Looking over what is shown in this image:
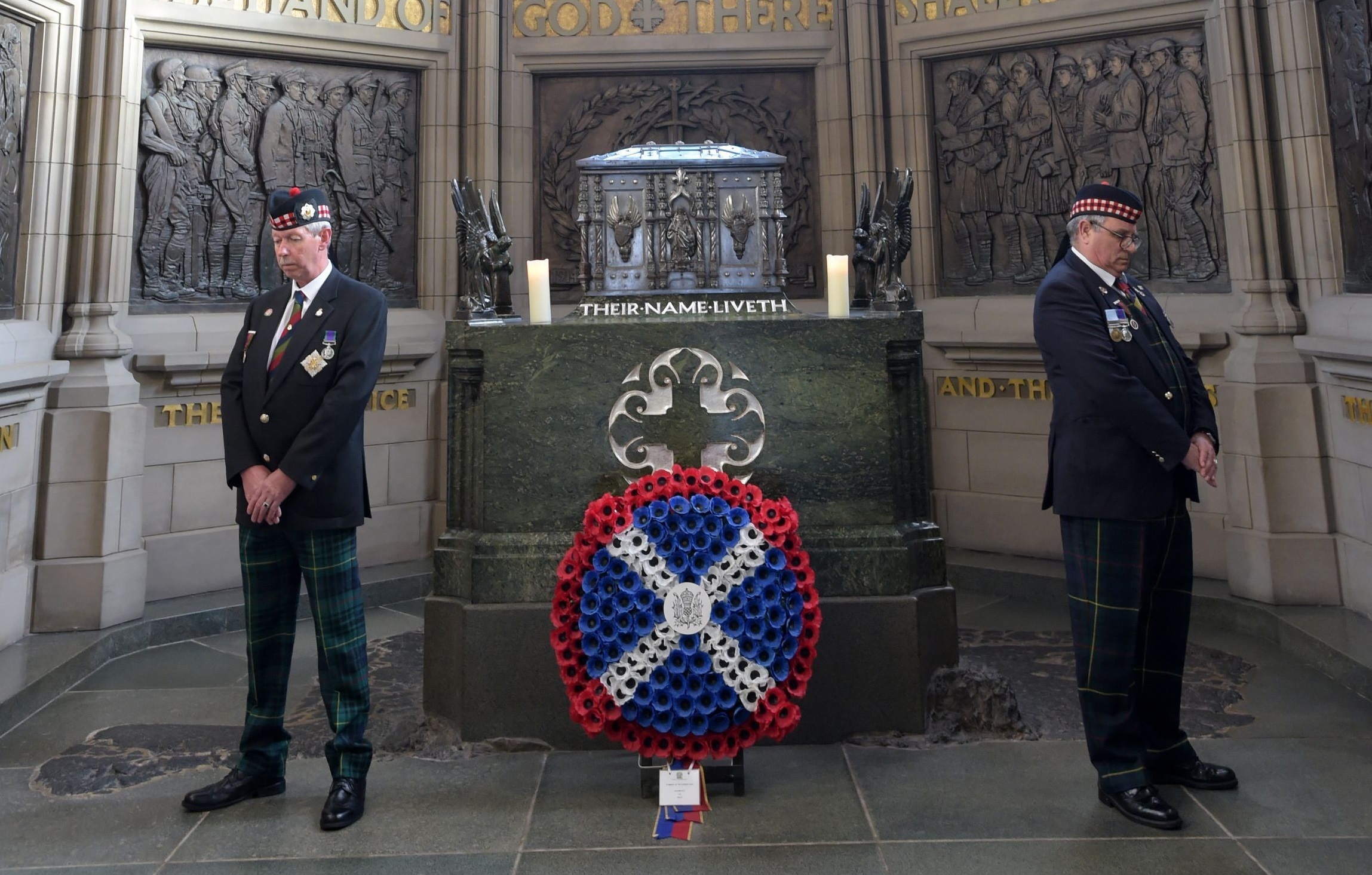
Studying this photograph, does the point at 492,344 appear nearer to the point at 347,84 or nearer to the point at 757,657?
the point at 757,657

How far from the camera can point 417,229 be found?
7004 mm

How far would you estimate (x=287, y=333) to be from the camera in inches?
126

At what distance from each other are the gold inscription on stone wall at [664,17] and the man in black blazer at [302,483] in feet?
14.9

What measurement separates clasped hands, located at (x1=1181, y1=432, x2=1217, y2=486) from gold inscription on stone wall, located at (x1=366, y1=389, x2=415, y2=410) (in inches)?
198

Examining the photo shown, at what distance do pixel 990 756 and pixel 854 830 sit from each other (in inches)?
30.4

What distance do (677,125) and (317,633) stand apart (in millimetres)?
5028

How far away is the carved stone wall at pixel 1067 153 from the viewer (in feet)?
20.0

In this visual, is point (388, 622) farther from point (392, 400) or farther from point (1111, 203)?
point (1111, 203)

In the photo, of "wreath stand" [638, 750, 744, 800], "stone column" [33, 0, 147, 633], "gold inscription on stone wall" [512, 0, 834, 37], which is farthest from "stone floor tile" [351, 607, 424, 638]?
"gold inscription on stone wall" [512, 0, 834, 37]

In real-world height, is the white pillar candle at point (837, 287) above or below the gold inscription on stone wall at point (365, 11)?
below

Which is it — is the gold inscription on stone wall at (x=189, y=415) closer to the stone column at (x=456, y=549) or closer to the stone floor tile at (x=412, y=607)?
the stone floor tile at (x=412, y=607)

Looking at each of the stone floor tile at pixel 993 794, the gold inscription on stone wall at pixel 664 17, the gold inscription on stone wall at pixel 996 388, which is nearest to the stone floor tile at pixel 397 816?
the stone floor tile at pixel 993 794

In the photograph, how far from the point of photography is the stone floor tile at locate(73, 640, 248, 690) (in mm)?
4667

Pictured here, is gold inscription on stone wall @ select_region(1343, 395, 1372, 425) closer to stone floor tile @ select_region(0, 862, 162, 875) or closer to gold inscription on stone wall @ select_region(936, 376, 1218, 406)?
gold inscription on stone wall @ select_region(936, 376, 1218, 406)
